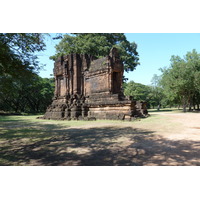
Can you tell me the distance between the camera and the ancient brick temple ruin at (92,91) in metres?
13.9

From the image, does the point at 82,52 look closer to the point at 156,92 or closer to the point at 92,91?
the point at 92,91

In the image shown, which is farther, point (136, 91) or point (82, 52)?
point (136, 91)

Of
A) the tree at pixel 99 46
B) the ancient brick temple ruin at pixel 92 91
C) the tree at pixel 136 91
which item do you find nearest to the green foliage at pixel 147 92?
the tree at pixel 136 91

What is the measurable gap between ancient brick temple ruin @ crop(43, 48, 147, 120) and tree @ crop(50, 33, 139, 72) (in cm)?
631

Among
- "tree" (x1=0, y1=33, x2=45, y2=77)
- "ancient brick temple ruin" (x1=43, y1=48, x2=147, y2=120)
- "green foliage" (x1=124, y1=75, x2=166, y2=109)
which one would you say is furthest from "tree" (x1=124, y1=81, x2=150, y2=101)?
"tree" (x1=0, y1=33, x2=45, y2=77)

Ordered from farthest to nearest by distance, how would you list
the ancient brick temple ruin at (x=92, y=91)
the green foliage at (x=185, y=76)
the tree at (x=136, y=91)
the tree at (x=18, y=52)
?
the tree at (x=136, y=91)
the green foliage at (x=185, y=76)
the ancient brick temple ruin at (x=92, y=91)
the tree at (x=18, y=52)

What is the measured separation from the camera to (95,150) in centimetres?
461

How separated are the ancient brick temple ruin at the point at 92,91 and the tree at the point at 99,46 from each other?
6.31 meters

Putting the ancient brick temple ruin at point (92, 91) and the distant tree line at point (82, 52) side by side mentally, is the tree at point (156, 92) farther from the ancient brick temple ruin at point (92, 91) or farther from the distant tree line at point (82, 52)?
the ancient brick temple ruin at point (92, 91)

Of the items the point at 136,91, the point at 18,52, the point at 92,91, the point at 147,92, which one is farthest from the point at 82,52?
the point at 147,92

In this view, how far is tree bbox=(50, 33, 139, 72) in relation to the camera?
25.4m

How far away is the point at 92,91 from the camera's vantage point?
16984mm

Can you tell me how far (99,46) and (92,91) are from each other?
11254 millimetres
